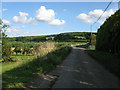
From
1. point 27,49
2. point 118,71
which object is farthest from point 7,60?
point 118,71

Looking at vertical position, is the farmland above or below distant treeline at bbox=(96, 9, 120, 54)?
below

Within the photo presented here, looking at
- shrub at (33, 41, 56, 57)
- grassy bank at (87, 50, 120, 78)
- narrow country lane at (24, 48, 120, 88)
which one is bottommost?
narrow country lane at (24, 48, 120, 88)

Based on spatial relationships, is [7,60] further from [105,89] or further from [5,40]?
[105,89]

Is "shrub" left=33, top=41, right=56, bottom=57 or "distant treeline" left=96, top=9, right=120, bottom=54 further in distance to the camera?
"shrub" left=33, top=41, right=56, bottom=57

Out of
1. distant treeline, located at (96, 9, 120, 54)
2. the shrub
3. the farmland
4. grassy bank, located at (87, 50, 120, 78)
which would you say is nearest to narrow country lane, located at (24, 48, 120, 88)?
grassy bank, located at (87, 50, 120, 78)

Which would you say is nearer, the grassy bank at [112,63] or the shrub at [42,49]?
the grassy bank at [112,63]

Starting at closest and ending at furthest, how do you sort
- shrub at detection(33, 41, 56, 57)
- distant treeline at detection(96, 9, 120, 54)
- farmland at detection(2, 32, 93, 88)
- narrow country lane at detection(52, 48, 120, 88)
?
narrow country lane at detection(52, 48, 120, 88), farmland at detection(2, 32, 93, 88), distant treeline at detection(96, 9, 120, 54), shrub at detection(33, 41, 56, 57)

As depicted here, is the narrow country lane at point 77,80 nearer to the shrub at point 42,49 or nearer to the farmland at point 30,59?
the farmland at point 30,59

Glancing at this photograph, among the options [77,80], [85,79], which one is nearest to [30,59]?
[77,80]

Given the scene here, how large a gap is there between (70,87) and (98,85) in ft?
4.14

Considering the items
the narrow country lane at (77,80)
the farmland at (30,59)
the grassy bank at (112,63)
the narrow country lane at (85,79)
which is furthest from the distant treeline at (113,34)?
the farmland at (30,59)

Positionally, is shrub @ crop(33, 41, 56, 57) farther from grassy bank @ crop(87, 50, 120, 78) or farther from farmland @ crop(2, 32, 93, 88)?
grassy bank @ crop(87, 50, 120, 78)

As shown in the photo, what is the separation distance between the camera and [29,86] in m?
5.14

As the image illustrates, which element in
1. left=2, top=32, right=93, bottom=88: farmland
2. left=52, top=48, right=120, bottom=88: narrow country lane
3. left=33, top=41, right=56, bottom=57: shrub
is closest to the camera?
left=52, top=48, right=120, bottom=88: narrow country lane
